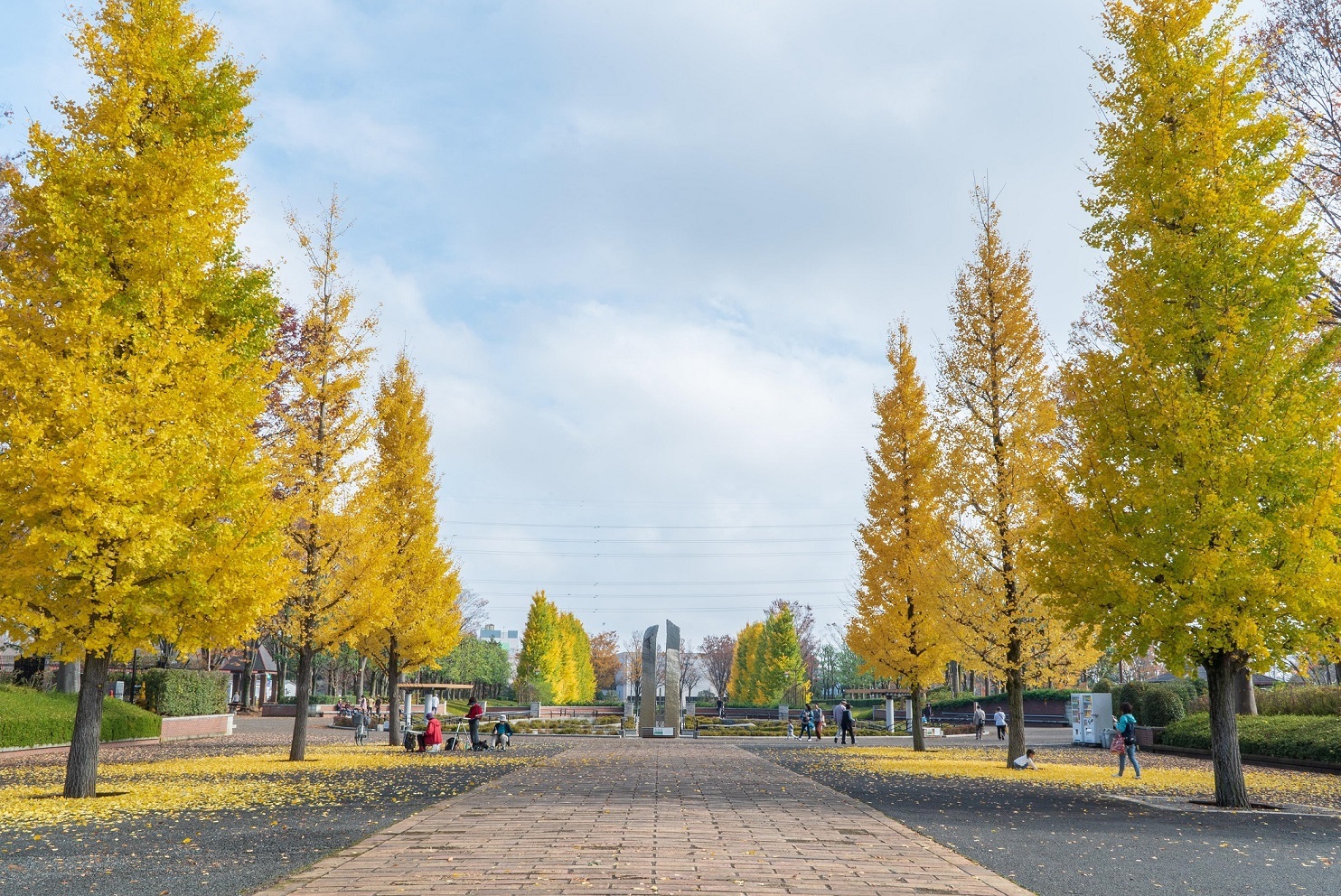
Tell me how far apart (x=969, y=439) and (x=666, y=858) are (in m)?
15.9

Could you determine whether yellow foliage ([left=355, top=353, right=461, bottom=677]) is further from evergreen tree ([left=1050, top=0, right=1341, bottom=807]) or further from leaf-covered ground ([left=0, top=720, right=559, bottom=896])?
evergreen tree ([left=1050, top=0, right=1341, bottom=807])

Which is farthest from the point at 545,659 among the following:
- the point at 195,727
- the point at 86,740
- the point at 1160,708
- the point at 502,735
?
the point at 86,740

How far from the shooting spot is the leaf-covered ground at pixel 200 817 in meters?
7.69

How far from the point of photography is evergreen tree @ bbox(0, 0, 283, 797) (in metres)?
12.2

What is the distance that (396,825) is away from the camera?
1035 cm

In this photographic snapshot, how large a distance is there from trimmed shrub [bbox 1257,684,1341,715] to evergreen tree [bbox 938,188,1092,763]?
1128cm

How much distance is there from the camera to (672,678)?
37.9m

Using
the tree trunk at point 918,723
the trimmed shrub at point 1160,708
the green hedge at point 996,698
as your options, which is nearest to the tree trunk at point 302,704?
the tree trunk at point 918,723

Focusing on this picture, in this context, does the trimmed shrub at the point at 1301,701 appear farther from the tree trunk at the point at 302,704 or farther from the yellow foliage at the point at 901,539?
the tree trunk at the point at 302,704

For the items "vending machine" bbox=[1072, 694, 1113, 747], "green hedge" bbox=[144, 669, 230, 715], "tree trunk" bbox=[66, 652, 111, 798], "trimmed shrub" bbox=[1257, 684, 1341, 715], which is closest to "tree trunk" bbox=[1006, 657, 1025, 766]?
"trimmed shrub" bbox=[1257, 684, 1341, 715]

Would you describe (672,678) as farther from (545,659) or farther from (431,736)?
(545,659)

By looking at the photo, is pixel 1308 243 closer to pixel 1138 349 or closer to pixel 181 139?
pixel 1138 349

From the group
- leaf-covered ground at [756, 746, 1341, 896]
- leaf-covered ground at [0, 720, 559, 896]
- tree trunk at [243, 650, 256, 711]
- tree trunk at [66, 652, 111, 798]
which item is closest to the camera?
leaf-covered ground at [0, 720, 559, 896]

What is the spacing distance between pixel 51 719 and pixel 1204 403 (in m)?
28.2
